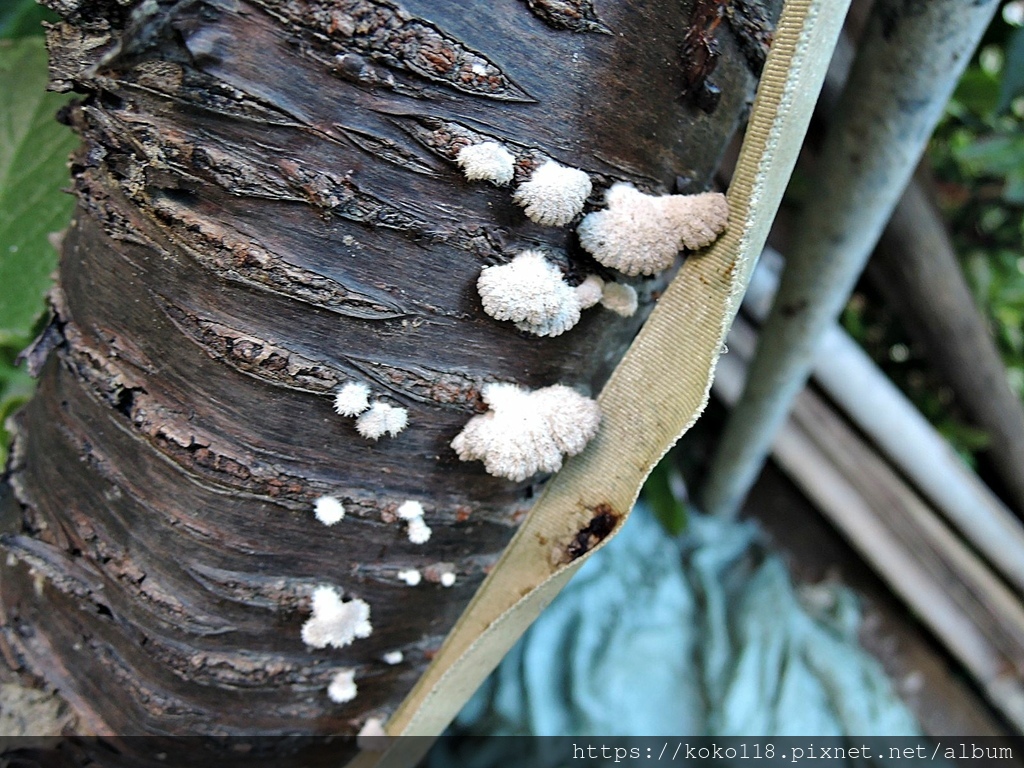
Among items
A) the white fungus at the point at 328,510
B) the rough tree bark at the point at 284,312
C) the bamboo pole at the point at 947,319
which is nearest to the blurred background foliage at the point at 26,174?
the rough tree bark at the point at 284,312

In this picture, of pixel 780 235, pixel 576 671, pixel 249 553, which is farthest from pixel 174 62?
pixel 780 235

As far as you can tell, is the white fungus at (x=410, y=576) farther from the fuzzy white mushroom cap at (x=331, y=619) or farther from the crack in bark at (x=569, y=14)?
the crack in bark at (x=569, y=14)

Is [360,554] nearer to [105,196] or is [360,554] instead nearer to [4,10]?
[105,196]

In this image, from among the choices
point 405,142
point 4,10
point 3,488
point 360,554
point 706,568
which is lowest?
point 706,568

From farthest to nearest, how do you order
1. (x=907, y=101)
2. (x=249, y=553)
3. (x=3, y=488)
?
1. (x=907, y=101)
2. (x=3, y=488)
3. (x=249, y=553)

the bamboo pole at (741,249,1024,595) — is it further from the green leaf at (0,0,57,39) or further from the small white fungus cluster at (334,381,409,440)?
the green leaf at (0,0,57,39)

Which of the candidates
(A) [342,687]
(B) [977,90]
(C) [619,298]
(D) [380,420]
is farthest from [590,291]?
(B) [977,90]

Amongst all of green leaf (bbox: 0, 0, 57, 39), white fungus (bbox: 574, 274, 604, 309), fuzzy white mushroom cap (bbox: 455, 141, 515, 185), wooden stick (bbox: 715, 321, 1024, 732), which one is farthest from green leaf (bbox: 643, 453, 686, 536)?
green leaf (bbox: 0, 0, 57, 39)
